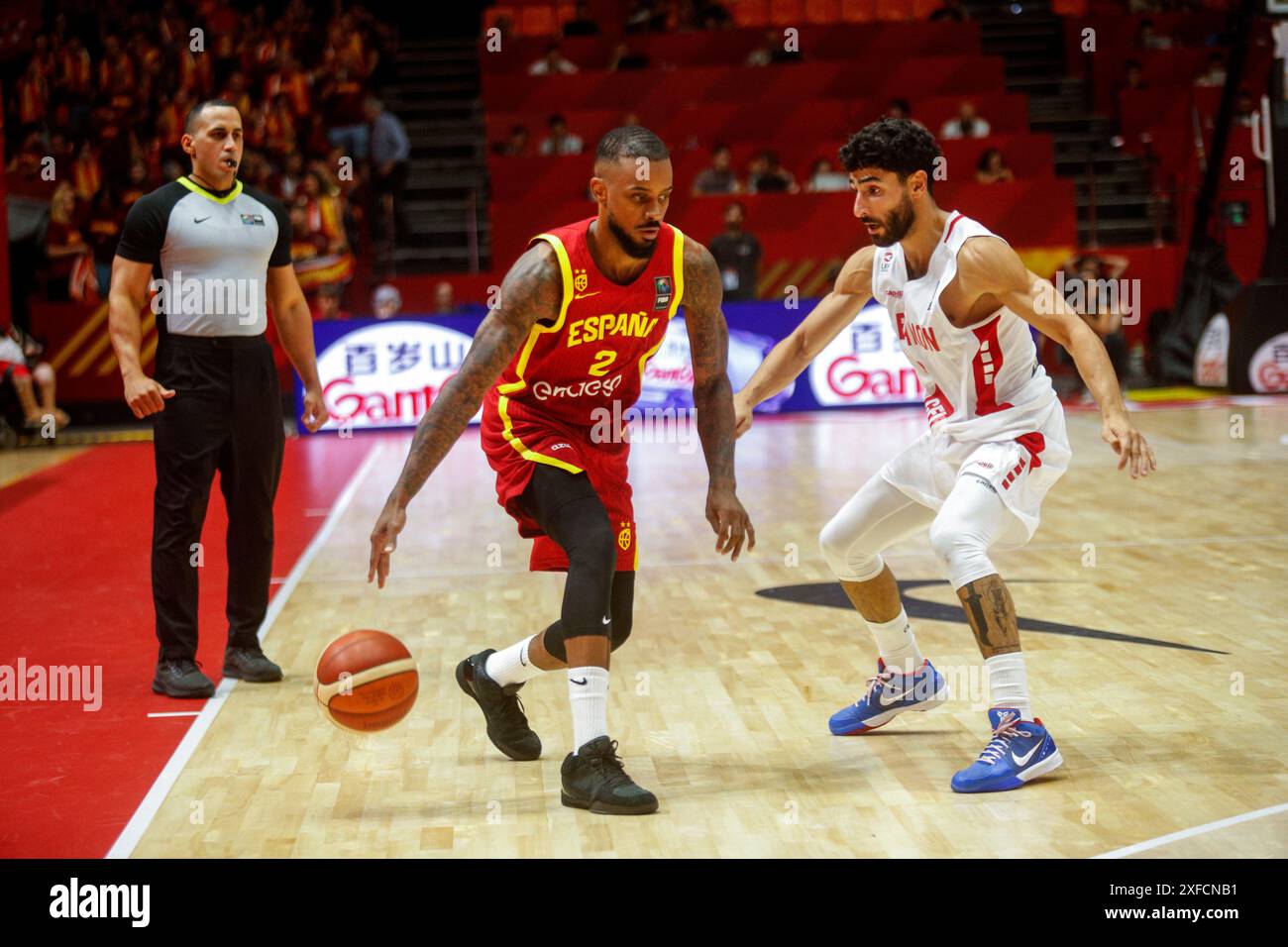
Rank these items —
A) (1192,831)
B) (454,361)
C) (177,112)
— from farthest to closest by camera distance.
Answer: (177,112), (454,361), (1192,831)

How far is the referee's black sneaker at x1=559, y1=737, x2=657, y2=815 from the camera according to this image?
4.33 m

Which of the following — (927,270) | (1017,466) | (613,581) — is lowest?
(613,581)

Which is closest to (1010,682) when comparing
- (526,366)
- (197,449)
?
(526,366)

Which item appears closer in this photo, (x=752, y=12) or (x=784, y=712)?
(x=784, y=712)

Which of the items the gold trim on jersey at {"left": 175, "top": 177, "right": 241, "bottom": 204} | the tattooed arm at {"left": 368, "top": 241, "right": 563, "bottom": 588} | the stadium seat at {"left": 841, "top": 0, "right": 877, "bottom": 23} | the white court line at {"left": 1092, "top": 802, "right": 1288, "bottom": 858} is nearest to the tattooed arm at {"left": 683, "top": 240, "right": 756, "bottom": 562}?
the tattooed arm at {"left": 368, "top": 241, "right": 563, "bottom": 588}

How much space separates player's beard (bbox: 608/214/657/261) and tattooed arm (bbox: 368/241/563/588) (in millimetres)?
193

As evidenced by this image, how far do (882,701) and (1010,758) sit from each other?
70 centimetres

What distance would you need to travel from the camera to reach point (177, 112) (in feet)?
61.4

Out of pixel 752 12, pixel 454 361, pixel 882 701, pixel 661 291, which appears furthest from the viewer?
pixel 752 12

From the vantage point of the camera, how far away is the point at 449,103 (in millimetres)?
21297

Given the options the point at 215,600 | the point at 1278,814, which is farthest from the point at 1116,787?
the point at 215,600

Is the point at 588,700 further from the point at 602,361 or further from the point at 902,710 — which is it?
the point at 902,710

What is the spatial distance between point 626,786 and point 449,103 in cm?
1817

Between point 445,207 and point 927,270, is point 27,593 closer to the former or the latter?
point 927,270
